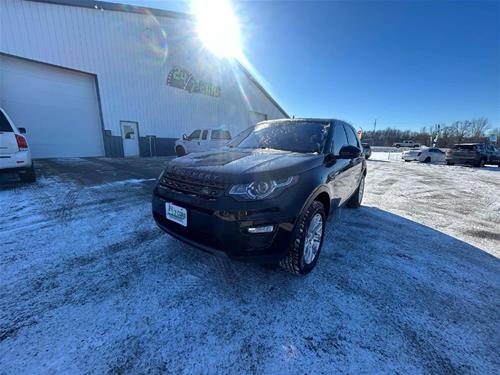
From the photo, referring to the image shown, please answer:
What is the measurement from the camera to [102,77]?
10773 millimetres

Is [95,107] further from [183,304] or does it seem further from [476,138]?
[476,138]

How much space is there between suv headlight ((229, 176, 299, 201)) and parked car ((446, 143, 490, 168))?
19.0m

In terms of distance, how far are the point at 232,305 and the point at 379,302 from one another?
52.8 inches

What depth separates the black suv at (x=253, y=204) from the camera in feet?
6.14

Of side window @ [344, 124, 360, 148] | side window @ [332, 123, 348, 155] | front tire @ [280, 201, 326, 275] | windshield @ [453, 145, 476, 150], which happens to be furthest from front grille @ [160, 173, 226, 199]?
windshield @ [453, 145, 476, 150]

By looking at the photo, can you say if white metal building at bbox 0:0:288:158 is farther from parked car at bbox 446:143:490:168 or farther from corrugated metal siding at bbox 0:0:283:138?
parked car at bbox 446:143:490:168

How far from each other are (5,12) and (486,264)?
1483cm

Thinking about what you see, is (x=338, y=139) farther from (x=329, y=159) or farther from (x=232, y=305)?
(x=232, y=305)

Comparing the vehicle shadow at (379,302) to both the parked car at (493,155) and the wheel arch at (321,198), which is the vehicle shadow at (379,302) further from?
the parked car at (493,155)

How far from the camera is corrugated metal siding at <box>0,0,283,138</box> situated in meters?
8.73

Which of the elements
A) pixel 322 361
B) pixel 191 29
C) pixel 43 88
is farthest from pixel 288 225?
pixel 191 29

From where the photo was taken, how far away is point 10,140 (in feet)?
15.2

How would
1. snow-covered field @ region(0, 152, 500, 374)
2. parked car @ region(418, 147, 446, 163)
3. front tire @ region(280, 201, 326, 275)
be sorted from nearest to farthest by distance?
snow-covered field @ region(0, 152, 500, 374), front tire @ region(280, 201, 326, 275), parked car @ region(418, 147, 446, 163)

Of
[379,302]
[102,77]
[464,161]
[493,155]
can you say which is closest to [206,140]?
[102,77]
